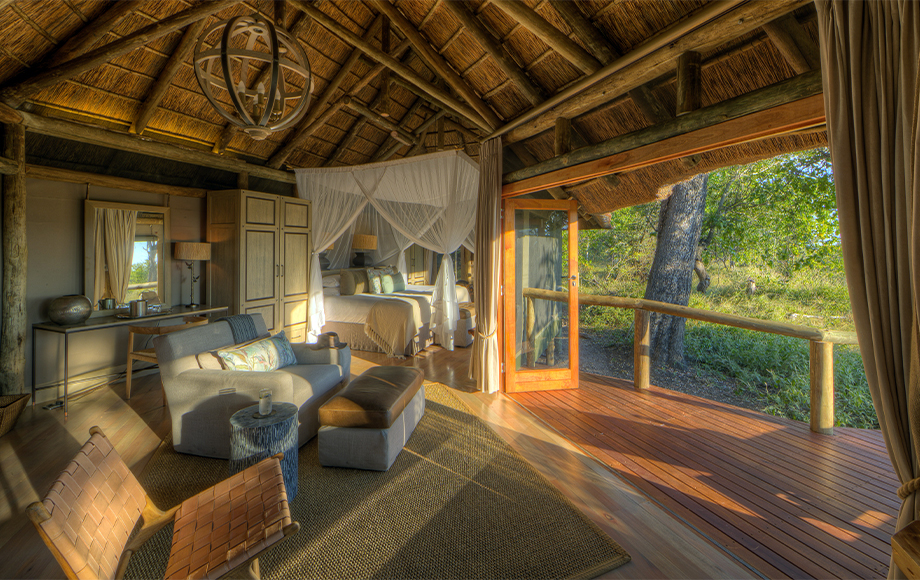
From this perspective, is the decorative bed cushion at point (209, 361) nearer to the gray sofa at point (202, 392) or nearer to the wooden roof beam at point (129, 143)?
the gray sofa at point (202, 392)

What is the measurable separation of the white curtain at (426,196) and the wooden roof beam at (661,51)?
102 centimetres

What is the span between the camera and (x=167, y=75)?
410 centimetres

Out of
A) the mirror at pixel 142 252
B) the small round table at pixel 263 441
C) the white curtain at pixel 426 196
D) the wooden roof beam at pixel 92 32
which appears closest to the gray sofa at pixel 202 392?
the small round table at pixel 263 441

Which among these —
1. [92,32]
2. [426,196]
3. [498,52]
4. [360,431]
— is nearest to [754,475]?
[360,431]

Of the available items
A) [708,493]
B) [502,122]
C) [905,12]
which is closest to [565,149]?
[502,122]

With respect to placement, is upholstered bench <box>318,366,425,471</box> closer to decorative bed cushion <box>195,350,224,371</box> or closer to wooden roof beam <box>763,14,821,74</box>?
decorative bed cushion <box>195,350,224,371</box>

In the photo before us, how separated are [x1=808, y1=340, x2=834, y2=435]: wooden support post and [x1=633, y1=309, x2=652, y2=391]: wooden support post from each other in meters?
1.38

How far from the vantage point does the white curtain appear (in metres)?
4.66

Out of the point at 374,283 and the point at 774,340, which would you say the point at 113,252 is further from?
the point at 774,340

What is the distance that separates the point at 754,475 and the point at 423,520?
2.12m

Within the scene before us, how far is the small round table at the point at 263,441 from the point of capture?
2355mm

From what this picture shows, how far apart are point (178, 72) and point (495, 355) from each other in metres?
4.32

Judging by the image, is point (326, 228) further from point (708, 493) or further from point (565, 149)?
Result: point (708, 493)

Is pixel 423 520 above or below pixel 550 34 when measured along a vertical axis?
below
